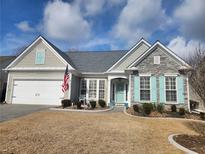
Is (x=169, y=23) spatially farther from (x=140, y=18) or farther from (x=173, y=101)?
(x=173, y=101)

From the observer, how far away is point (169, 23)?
640 inches

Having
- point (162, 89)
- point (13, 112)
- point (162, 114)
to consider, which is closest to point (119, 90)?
point (162, 89)

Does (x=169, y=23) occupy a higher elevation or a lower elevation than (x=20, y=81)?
higher

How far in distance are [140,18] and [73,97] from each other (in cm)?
988

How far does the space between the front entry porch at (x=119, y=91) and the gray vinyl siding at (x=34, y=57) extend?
581 centimetres

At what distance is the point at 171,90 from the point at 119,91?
17.5ft

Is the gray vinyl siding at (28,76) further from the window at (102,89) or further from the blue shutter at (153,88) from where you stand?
the blue shutter at (153,88)

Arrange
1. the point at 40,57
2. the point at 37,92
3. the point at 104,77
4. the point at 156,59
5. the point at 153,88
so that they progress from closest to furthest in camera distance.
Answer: the point at 153,88 < the point at 156,59 < the point at 37,92 < the point at 40,57 < the point at 104,77

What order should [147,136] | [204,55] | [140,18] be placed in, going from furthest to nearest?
[140,18]
[204,55]
[147,136]

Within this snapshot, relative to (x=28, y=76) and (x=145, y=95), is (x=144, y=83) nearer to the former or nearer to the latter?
(x=145, y=95)

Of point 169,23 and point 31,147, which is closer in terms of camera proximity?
point 31,147

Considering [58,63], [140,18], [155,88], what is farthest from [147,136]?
[58,63]

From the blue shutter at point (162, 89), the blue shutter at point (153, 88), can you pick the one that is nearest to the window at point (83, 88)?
the blue shutter at point (153, 88)

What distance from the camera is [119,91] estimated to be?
59.3 feet
